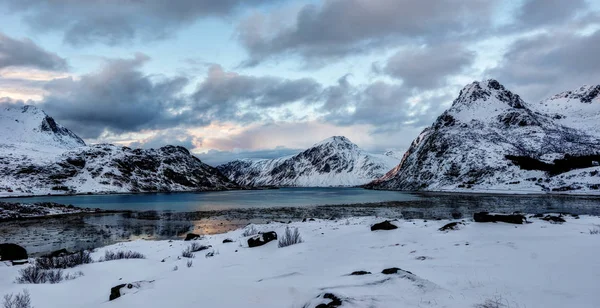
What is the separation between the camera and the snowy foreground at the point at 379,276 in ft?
17.5

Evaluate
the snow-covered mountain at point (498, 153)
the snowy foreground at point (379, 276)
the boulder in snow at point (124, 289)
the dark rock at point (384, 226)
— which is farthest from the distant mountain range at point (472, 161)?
the boulder in snow at point (124, 289)

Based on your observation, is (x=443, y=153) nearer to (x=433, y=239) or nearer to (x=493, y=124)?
(x=493, y=124)

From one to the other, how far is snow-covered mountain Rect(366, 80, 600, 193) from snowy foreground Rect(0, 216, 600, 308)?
285 feet

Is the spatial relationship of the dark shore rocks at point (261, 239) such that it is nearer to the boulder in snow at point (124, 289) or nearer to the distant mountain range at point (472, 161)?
the boulder in snow at point (124, 289)

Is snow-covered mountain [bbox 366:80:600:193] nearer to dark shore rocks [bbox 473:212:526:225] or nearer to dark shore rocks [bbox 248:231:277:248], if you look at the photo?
dark shore rocks [bbox 473:212:526:225]

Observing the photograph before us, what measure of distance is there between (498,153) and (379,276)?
484 feet

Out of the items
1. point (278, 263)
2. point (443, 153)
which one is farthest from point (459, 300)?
point (443, 153)

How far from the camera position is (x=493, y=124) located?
6403 inches

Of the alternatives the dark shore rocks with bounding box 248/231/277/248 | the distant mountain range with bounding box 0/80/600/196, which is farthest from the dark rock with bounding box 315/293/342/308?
the distant mountain range with bounding box 0/80/600/196

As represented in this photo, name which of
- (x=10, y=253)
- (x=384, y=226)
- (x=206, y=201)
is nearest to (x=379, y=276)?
(x=384, y=226)

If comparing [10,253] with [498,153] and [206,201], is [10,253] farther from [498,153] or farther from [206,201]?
[498,153]

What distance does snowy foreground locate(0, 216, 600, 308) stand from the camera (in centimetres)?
532

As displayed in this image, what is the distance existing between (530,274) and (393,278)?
325cm

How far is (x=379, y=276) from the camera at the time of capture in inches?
250
